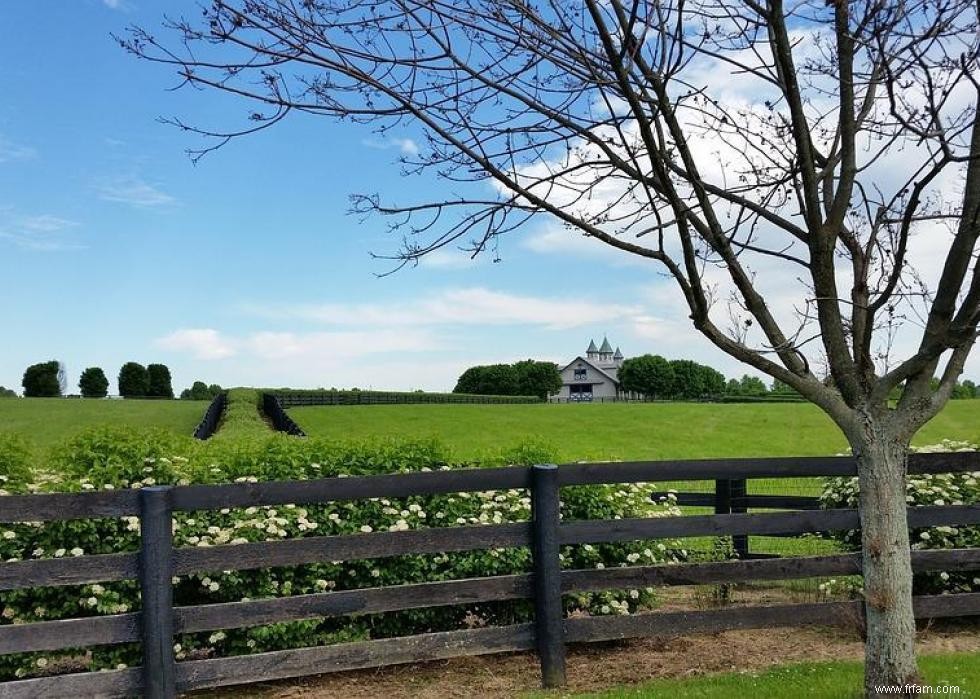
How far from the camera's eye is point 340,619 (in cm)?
558

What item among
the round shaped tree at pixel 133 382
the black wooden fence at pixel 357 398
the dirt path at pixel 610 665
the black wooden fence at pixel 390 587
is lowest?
the dirt path at pixel 610 665

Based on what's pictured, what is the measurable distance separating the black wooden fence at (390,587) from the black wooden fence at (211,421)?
60.8 ft

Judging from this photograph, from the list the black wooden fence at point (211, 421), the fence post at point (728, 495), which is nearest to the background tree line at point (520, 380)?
the black wooden fence at point (211, 421)

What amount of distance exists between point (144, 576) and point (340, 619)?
54.6 inches

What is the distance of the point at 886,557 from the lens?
4.23m

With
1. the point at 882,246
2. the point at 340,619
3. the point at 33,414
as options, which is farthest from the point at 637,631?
the point at 33,414

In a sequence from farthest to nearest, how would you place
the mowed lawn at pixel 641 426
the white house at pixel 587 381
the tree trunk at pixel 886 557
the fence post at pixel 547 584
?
the white house at pixel 587 381
the mowed lawn at pixel 641 426
the fence post at pixel 547 584
the tree trunk at pixel 886 557

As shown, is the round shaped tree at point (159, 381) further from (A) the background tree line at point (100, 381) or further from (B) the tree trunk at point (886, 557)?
(B) the tree trunk at point (886, 557)

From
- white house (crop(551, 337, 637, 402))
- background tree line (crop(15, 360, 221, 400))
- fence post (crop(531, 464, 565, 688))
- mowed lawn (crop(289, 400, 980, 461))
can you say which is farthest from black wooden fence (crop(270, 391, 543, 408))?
white house (crop(551, 337, 637, 402))

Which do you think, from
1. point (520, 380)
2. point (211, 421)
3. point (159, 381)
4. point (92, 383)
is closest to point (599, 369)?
point (520, 380)

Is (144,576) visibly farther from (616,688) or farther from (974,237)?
(974,237)

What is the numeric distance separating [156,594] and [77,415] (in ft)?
134

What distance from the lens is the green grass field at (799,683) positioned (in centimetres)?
484

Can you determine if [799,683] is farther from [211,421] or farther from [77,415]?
[77,415]
